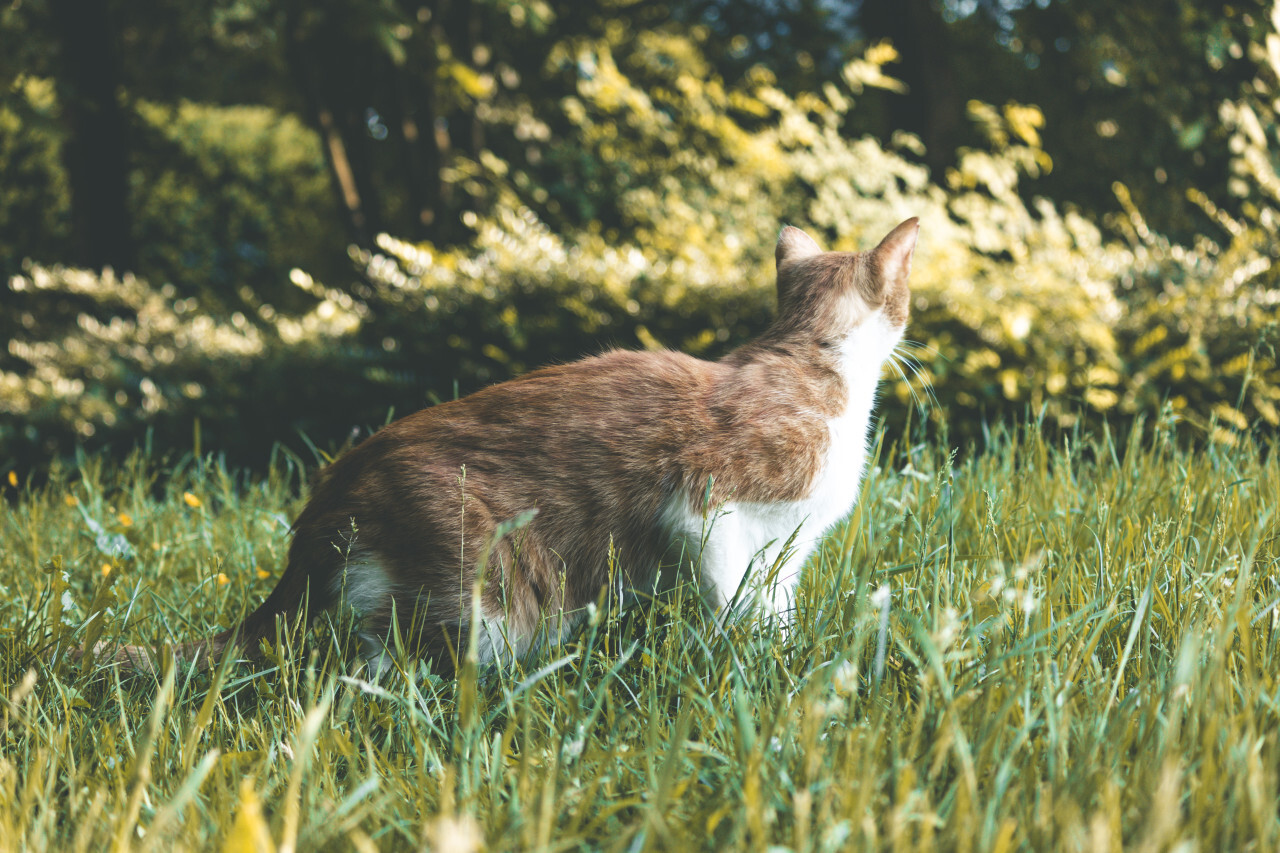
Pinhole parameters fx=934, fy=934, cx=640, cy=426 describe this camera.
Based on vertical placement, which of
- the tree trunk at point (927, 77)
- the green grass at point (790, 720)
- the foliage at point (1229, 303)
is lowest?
the green grass at point (790, 720)

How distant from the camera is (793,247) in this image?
2426 mm

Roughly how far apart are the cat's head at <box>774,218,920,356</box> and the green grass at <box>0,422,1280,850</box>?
1.29 ft

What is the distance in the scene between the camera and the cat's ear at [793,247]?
239cm

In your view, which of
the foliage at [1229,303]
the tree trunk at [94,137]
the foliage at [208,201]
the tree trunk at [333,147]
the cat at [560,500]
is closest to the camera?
the cat at [560,500]

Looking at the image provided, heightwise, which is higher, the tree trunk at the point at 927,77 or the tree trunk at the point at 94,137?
the tree trunk at the point at 927,77

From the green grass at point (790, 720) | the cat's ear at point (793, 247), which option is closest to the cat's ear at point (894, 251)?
the cat's ear at point (793, 247)

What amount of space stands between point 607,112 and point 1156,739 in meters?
5.10

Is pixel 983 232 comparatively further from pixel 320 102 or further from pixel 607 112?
pixel 320 102

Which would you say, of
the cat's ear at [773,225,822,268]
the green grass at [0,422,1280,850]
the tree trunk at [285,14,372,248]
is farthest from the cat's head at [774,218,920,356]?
the tree trunk at [285,14,372,248]

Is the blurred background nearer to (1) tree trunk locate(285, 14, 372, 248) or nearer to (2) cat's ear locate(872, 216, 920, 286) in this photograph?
(1) tree trunk locate(285, 14, 372, 248)

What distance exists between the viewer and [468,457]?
1832 millimetres

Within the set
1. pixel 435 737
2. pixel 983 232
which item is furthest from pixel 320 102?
A: pixel 435 737

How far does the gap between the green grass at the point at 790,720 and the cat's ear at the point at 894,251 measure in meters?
0.51

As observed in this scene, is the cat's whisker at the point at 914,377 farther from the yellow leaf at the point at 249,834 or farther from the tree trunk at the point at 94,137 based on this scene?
the tree trunk at the point at 94,137
